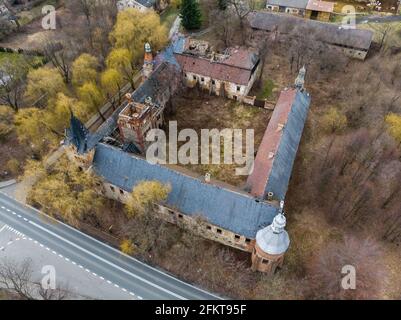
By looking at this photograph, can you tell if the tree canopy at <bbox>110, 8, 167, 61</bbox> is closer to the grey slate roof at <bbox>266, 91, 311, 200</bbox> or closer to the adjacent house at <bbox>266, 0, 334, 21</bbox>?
the grey slate roof at <bbox>266, 91, 311, 200</bbox>

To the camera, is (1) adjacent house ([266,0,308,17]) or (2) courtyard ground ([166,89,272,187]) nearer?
(2) courtyard ground ([166,89,272,187])

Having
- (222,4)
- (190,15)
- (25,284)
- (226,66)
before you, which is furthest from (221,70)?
(25,284)

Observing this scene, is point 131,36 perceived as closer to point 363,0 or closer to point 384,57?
point 384,57

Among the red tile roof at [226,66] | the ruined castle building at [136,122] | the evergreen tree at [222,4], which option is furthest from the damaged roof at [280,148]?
the evergreen tree at [222,4]

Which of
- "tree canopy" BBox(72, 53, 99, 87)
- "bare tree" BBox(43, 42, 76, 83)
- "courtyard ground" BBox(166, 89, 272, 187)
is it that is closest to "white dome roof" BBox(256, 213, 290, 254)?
"courtyard ground" BBox(166, 89, 272, 187)

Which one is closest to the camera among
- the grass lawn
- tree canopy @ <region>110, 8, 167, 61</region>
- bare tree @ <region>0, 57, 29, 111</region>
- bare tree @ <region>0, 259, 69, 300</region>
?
bare tree @ <region>0, 259, 69, 300</region>

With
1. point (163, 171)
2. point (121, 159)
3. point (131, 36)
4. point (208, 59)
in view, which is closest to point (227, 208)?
point (163, 171)

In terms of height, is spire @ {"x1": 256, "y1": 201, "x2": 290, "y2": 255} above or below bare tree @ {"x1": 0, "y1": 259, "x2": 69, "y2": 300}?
above
